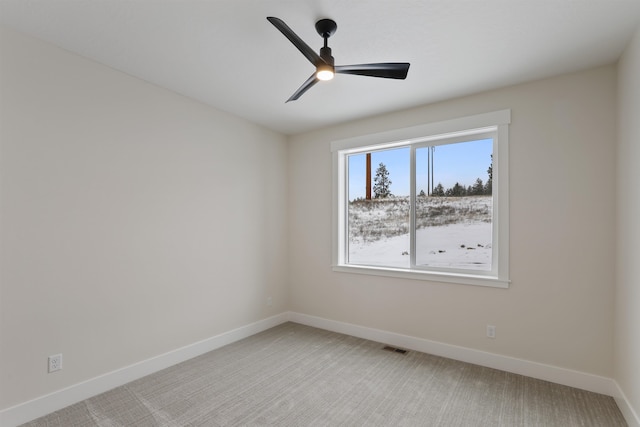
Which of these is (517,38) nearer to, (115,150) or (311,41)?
(311,41)

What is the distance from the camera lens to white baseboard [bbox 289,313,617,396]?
257cm

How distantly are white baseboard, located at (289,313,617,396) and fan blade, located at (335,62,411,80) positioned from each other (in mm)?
2669

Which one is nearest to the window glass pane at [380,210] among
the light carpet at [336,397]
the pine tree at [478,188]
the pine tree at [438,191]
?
the pine tree at [438,191]

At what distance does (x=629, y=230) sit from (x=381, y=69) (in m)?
2.07

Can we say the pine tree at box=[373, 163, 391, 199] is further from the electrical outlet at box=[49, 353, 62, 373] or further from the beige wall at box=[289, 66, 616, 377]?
the electrical outlet at box=[49, 353, 62, 373]

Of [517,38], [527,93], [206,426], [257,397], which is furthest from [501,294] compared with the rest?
[206,426]

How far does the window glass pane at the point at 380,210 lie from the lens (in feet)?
12.3

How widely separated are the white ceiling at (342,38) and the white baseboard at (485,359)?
2540 millimetres

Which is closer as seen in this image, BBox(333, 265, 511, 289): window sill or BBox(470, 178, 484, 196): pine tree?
BBox(333, 265, 511, 289): window sill

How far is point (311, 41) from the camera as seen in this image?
2248 millimetres

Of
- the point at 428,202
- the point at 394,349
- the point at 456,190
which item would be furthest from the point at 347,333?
the point at 456,190

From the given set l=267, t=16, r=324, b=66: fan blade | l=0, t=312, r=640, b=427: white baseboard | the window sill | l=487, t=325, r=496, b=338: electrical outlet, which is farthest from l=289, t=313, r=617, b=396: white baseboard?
l=267, t=16, r=324, b=66: fan blade

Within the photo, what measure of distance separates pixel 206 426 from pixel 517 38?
11.2 feet

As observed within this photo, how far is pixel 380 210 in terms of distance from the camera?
3965 mm
